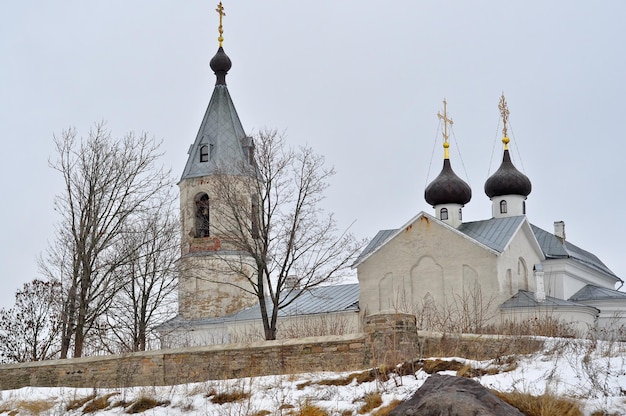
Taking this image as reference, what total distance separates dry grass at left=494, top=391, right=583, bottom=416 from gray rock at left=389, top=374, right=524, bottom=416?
0.62 ft

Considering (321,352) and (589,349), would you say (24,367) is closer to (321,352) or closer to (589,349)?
(321,352)

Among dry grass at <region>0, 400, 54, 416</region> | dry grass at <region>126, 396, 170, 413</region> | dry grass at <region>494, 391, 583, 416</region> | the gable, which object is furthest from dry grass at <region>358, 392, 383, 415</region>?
the gable

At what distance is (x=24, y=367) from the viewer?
706 inches

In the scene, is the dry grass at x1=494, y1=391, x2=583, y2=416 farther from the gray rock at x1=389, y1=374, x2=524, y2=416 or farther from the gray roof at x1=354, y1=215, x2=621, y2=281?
the gray roof at x1=354, y1=215, x2=621, y2=281

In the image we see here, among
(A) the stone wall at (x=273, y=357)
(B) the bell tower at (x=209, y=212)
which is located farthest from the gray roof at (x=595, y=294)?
(A) the stone wall at (x=273, y=357)

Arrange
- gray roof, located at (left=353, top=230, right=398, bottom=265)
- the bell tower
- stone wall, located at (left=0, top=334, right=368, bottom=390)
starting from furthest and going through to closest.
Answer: the bell tower < gray roof, located at (left=353, top=230, right=398, bottom=265) < stone wall, located at (left=0, top=334, right=368, bottom=390)

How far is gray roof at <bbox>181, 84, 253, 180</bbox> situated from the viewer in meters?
35.1

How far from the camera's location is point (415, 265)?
1214 inches

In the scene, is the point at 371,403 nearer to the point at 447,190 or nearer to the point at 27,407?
the point at 27,407

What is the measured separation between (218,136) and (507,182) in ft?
37.6

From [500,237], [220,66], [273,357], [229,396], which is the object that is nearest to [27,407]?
[229,396]

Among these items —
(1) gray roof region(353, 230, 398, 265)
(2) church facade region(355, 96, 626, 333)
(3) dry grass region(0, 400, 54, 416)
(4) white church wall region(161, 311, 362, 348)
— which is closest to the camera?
(3) dry grass region(0, 400, 54, 416)

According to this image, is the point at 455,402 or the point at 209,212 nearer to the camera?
the point at 455,402

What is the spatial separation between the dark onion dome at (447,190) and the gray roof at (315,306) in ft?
15.6
